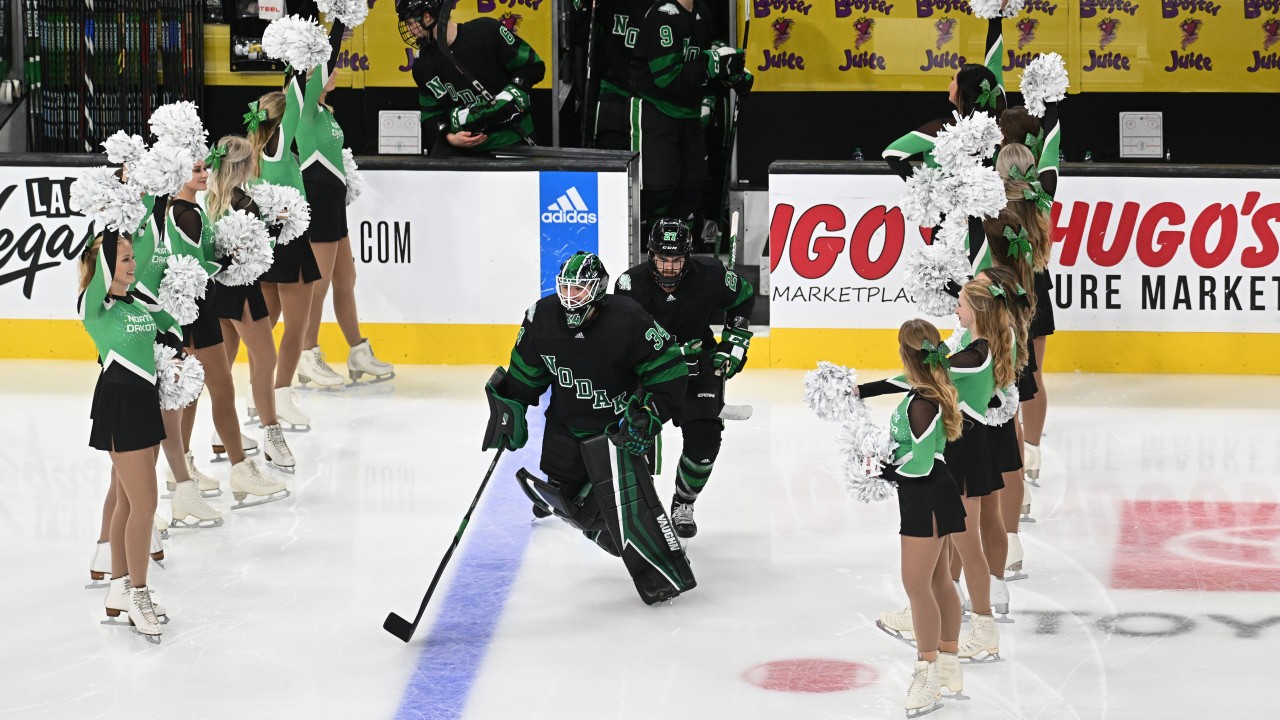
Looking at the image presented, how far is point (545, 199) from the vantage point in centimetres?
1096

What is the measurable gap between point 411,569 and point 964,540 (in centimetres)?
250

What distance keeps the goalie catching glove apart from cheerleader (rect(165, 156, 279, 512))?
3172 millimetres

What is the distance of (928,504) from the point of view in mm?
5602

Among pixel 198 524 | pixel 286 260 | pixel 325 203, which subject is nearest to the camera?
pixel 198 524

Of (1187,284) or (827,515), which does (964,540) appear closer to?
(827,515)

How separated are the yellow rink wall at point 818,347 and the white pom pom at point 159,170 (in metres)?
4.73

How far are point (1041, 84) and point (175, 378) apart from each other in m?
4.60

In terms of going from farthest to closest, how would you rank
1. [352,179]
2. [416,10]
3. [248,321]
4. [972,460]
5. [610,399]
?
[416,10], [352,179], [248,321], [610,399], [972,460]

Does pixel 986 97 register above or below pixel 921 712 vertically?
above

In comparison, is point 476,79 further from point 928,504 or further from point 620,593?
point 928,504

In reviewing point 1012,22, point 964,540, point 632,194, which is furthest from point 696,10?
point 964,540

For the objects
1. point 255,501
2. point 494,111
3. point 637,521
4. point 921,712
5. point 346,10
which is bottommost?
point 921,712

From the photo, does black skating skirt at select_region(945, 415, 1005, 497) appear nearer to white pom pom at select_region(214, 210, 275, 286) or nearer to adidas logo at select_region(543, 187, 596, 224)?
white pom pom at select_region(214, 210, 275, 286)

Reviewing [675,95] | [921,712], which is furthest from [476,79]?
[921,712]
